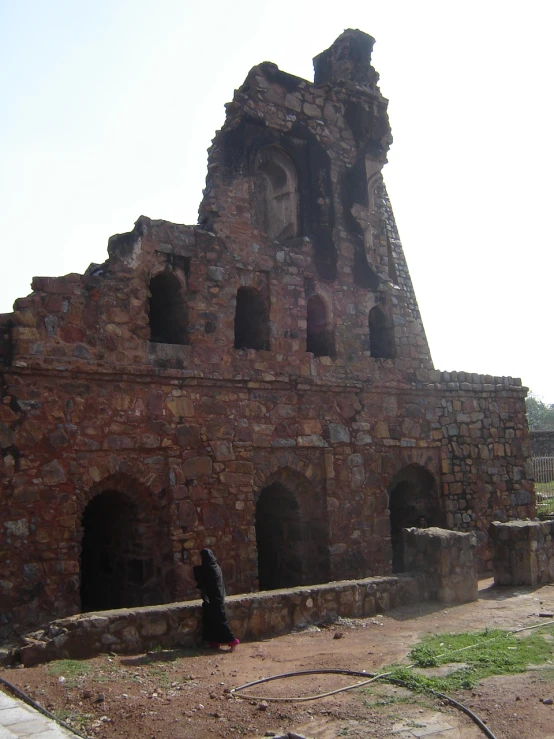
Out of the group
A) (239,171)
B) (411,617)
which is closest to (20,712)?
(411,617)

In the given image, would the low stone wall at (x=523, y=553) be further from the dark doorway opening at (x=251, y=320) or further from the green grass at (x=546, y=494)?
the green grass at (x=546, y=494)

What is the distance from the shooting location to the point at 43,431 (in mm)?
8508

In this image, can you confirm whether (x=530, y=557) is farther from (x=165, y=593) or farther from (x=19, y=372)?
(x=19, y=372)

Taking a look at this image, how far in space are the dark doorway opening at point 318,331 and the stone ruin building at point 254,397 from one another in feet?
0.13

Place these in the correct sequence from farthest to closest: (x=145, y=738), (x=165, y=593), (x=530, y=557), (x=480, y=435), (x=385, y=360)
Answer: (x=480, y=435) < (x=385, y=360) < (x=530, y=557) < (x=165, y=593) < (x=145, y=738)

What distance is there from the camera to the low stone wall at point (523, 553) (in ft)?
33.2

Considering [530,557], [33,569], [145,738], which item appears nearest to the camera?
[145,738]

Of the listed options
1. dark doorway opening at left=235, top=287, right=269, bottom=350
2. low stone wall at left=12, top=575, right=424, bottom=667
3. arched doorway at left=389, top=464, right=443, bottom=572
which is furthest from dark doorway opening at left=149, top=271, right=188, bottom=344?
arched doorway at left=389, top=464, right=443, bottom=572

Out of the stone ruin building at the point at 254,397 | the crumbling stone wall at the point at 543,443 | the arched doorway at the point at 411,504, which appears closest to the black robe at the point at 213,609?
the stone ruin building at the point at 254,397

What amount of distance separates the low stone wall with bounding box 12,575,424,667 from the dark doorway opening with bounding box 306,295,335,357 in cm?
411

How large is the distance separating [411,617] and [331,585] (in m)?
1.05

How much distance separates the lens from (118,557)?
32.3ft

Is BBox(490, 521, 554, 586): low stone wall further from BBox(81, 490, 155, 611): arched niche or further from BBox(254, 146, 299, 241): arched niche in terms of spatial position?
BBox(254, 146, 299, 241): arched niche

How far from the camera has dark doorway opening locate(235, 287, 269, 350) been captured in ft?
36.1
